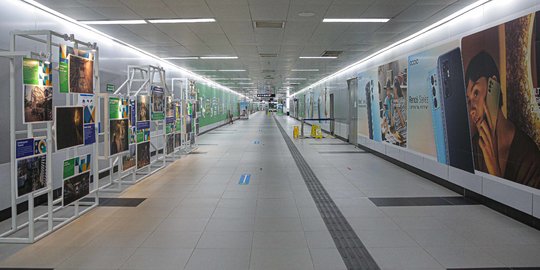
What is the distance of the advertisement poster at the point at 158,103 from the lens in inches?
294

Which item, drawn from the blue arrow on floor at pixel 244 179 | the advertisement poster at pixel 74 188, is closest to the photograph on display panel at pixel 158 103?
the blue arrow on floor at pixel 244 179

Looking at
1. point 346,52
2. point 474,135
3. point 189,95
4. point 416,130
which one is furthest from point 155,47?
point 474,135

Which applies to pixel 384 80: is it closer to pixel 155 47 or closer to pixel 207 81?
pixel 155 47

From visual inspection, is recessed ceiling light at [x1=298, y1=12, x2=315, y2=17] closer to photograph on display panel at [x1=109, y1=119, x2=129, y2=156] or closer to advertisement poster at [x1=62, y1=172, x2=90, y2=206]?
photograph on display panel at [x1=109, y1=119, x2=129, y2=156]

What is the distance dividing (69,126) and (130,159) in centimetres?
231

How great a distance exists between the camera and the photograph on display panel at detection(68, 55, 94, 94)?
4355 millimetres

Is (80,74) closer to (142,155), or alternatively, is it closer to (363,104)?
(142,155)

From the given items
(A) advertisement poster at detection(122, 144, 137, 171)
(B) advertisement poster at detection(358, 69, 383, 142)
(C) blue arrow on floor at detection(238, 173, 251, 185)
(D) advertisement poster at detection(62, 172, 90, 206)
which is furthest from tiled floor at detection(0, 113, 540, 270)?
(B) advertisement poster at detection(358, 69, 383, 142)

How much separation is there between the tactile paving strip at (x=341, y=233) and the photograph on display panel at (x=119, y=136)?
3258 mm

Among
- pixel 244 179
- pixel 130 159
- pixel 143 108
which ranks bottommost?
pixel 244 179

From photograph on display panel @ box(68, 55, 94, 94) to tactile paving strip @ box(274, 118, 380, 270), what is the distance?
3542 millimetres

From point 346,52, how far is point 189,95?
515 centimetres

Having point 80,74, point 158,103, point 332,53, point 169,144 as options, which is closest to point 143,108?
point 158,103

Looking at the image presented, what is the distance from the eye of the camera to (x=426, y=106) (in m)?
6.84
